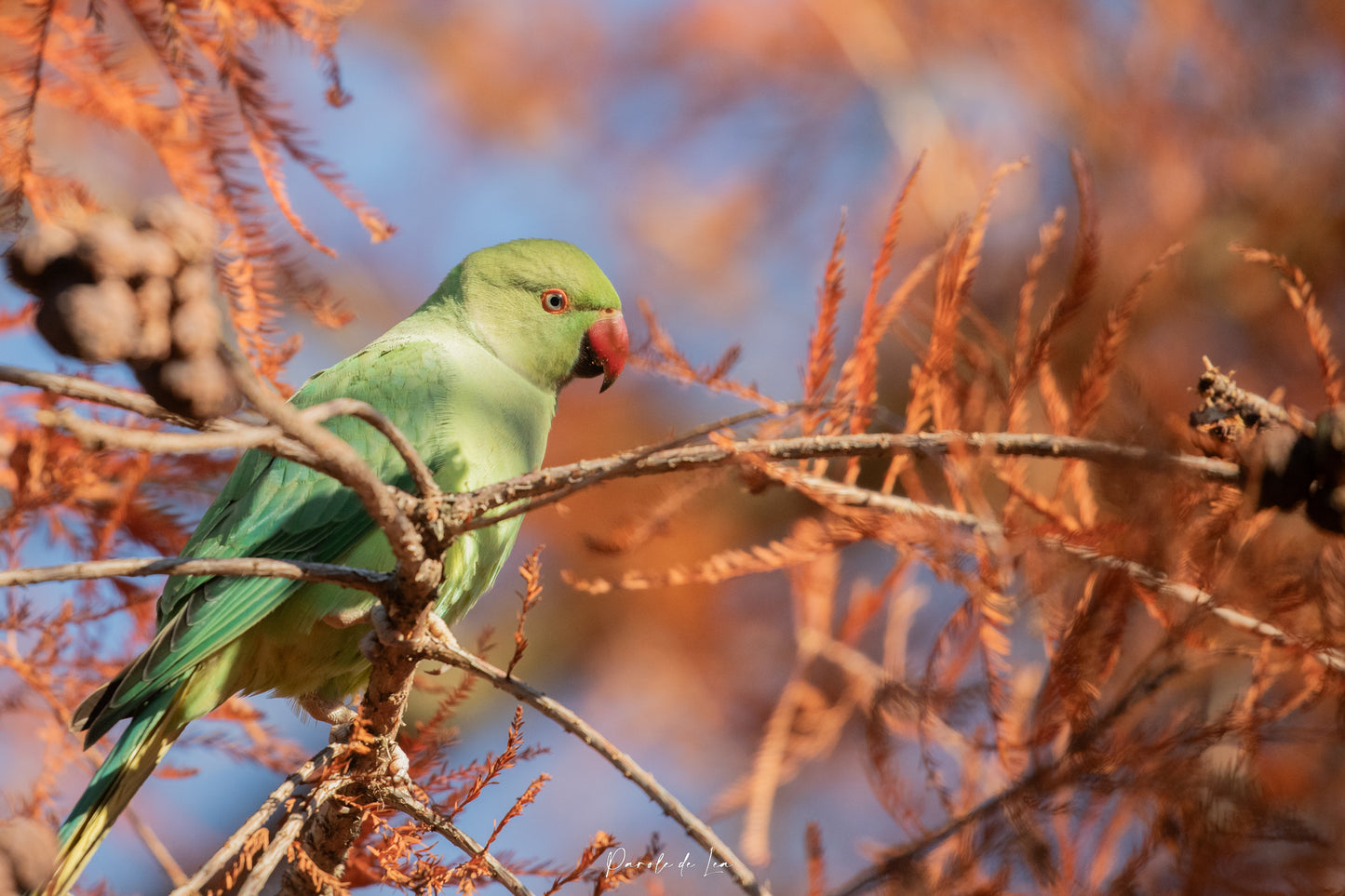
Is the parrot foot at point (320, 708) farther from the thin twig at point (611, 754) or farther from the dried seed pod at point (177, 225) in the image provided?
the dried seed pod at point (177, 225)

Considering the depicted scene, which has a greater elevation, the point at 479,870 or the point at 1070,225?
the point at 1070,225

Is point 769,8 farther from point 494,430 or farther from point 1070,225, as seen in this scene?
point 494,430

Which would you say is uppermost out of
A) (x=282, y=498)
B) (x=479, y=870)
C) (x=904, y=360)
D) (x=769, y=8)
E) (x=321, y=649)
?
(x=769, y=8)

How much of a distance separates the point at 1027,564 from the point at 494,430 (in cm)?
216

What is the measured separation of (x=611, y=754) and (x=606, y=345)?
226 centimetres

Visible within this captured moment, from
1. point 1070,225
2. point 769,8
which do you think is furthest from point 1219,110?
Answer: point 769,8

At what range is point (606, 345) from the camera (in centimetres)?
396

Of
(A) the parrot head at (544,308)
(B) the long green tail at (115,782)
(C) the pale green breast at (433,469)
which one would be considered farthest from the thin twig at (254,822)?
(A) the parrot head at (544,308)

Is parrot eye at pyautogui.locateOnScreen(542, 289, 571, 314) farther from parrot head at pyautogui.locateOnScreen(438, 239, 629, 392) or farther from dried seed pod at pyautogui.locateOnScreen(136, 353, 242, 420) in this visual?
dried seed pod at pyautogui.locateOnScreen(136, 353, 242, 420)

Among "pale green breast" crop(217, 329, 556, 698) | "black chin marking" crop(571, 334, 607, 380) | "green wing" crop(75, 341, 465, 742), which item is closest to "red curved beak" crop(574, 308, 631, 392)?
"black chin marking" crop(571, 334, 607, 380)

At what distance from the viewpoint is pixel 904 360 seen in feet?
20.1

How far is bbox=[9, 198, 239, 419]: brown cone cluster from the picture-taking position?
108 cm

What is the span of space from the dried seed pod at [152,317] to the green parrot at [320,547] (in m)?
1.62

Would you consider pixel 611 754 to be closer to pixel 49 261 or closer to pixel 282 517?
pixel 49 261
